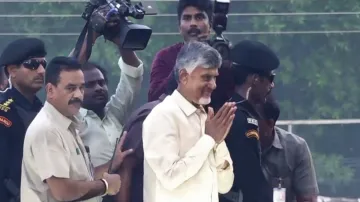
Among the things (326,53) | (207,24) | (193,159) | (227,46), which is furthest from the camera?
(326,53)

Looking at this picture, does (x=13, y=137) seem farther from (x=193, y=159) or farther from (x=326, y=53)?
(x=326, y=53)

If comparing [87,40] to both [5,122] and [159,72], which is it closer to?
[159,72]

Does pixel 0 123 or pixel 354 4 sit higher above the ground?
pixel 354 4

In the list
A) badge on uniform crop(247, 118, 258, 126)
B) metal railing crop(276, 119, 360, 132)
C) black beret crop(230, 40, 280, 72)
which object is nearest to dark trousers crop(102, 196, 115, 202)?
badge on uniform crop(247, 118, 258, 126)

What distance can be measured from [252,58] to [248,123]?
407mm

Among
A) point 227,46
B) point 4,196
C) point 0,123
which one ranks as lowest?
point 4,196

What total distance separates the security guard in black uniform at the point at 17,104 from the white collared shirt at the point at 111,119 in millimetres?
336

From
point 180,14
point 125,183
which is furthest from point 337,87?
point 125,183

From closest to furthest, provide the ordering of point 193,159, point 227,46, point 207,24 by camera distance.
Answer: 1. point 193,159
2. point 227,46
3. point 207,24

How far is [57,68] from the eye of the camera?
16.5 feet

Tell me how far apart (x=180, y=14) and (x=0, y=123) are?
1.22 m

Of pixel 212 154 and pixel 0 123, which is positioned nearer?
pixel 212 154

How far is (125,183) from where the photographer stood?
509cm

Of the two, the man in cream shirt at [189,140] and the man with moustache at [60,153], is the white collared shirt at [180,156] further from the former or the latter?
the man with moustache at [60,153]
